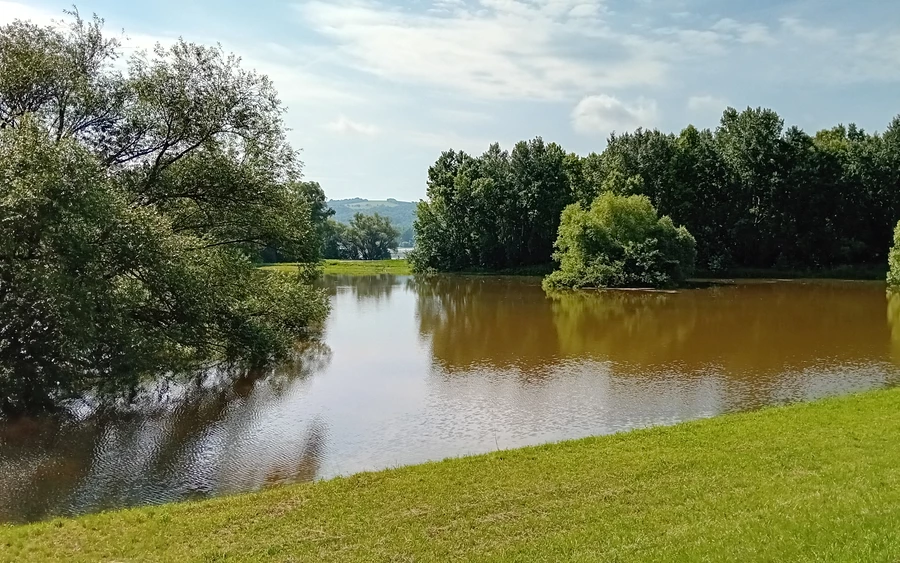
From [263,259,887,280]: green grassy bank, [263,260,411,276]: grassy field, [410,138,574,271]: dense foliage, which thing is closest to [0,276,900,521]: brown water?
[263,259,887,280]: green grassy bank

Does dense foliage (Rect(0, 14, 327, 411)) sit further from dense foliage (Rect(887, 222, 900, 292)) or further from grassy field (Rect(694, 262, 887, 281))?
grassy field (Rect(694, 262, 887, 281))

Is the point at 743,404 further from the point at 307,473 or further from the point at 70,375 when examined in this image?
the point at 70,375

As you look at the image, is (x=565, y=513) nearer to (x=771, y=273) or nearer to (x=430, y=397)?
(x=430, y=397)

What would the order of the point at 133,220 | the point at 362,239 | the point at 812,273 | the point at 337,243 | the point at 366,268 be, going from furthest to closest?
the point at 362,239, the point at 337,243, the point at 366,268, the point at 812,273, the point at 133,220

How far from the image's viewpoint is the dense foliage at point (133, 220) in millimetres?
16016

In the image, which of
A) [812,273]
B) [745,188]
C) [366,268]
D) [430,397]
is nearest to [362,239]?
[366,268]

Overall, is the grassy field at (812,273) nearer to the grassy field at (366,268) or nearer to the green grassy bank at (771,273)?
the green grassy bank at (771,273)

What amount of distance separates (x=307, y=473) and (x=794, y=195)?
200ft

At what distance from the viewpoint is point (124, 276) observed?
18.0m

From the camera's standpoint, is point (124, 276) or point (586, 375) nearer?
point (124, 276)

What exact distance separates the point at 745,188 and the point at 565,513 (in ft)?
204

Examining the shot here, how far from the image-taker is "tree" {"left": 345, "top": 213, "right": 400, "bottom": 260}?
124500mm

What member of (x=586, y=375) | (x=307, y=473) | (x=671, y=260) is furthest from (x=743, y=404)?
(x=671, y=260)

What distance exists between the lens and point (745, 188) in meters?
65.6
